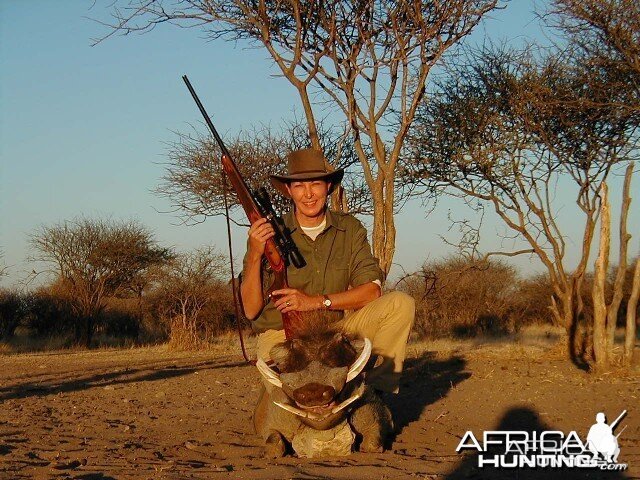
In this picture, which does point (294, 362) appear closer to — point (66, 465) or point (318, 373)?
point (318, 373)

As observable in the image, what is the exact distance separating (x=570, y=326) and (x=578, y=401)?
3.63 metres

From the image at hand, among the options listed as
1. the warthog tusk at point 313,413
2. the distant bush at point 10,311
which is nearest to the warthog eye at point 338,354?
the warthog tusk at point 313,413

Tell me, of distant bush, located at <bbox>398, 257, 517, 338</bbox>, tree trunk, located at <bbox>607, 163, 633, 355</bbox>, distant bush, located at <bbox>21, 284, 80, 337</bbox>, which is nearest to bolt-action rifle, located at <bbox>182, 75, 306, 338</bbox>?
tree trunk, located at <bbox>607, 163, 633, 355</bbox>

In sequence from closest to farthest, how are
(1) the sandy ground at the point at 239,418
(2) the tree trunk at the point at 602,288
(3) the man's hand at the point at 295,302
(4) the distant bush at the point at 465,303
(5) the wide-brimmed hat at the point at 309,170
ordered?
(1) the sandy ground at the point at 239,418, (3) the man's hand at the point at 295,302, (5) the wide-brimmed hat at the point at 309,170, (2) the tree trunk at the point at 602,288, (4) the distant bush at the point at 465,303

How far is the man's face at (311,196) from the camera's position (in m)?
5.81

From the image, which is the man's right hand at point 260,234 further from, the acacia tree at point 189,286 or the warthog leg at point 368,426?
the acacia tree at point 189,286

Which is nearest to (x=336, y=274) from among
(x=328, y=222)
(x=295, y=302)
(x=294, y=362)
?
(x=328, y=222)

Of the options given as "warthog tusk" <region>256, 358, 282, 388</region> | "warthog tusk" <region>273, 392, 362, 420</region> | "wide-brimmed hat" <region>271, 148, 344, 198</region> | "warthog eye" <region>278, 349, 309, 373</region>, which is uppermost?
"wide-brimmed hat" <region>271, 148, 344, 198</region>

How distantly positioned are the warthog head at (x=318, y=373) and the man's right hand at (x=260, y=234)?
0.73 meters

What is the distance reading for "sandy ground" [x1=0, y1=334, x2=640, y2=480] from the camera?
4418 mm

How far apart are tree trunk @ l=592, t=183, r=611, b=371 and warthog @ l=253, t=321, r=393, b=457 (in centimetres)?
438

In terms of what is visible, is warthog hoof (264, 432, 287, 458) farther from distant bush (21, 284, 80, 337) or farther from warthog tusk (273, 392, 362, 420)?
distant bush (21, 284, 80, 337)

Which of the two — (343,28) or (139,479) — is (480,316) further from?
(139,479)

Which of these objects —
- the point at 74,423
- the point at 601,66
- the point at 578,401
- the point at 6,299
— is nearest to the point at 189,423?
the point at 74,423
